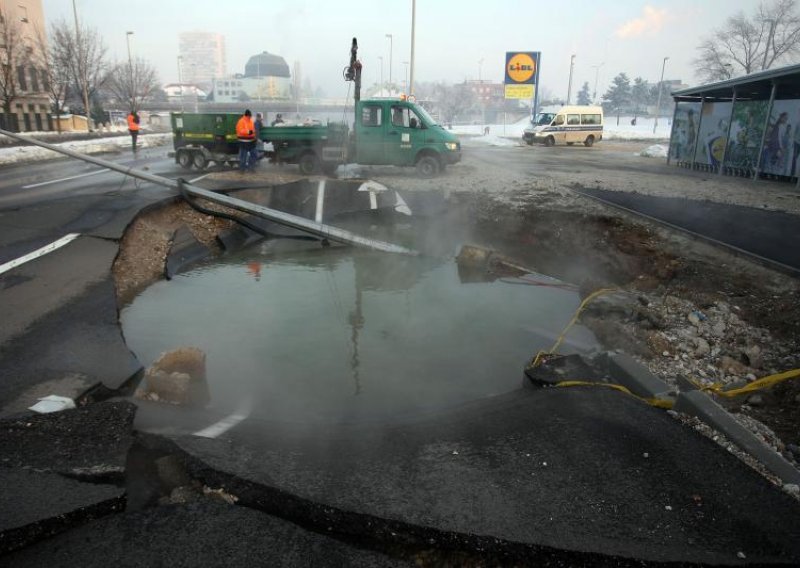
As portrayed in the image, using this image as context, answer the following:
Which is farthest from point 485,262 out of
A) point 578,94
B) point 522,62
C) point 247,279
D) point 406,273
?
point 578,94

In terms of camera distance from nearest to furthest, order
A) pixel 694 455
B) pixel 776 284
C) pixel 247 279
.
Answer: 1. pixel 694 455
2. pixel 776 284
3. pixel 247 279

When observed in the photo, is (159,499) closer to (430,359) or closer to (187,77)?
(430,359)

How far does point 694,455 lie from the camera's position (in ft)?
9.95

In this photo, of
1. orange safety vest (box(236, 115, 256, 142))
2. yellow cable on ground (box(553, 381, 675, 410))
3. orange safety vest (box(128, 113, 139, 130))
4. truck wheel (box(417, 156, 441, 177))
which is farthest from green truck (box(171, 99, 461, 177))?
yellow cable on ground (box(553, 381, 675, 410))

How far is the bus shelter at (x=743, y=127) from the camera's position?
15.5 m

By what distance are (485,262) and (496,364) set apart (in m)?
3.28

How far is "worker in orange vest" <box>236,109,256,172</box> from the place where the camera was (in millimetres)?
14797

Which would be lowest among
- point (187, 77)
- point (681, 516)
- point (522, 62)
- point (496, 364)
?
point (496, 364)

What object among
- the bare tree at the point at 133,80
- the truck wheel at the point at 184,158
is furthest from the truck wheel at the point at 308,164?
the bare tree at the point at 133,80

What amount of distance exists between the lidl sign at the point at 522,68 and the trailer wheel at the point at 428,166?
30930 millimetres

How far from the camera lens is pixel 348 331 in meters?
5.93

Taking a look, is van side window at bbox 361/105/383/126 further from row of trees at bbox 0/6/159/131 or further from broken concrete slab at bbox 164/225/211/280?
row of trees at bbox 0/6/159/131

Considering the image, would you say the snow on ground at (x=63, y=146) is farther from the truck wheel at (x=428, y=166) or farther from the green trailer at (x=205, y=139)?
the truck wheel at (x=428, y=166)

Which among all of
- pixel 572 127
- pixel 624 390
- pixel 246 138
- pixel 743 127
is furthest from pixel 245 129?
pixel 572 127
